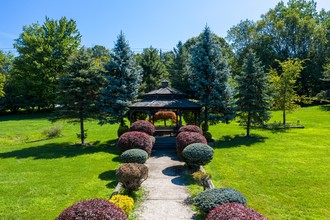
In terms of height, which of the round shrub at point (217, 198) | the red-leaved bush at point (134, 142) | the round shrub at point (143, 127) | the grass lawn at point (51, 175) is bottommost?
the grass lawn at point (51, 175)

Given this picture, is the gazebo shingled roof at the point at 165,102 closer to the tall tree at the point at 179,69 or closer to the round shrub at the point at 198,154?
the round shrub at the point at 198,154

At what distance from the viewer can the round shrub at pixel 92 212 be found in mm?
5387

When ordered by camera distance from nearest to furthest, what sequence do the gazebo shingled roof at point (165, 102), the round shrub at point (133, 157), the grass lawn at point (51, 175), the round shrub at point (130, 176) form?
the grass lawn at point (51, 175)
the round shrub at point (130, 176)
the round shrub at point (133, 157)
the gazebo shingled roof at point (165, 102)

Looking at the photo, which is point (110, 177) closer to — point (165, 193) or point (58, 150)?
point (165, 193)

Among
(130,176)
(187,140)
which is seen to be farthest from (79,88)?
(130,176)

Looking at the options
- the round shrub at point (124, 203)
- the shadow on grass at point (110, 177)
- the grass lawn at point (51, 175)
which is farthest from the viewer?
the shadow on grass at point (110, 177)

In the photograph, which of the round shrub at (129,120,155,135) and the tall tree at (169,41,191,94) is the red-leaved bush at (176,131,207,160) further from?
the tall tree at (169,41,191,94)

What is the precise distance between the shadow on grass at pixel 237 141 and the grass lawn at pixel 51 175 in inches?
337

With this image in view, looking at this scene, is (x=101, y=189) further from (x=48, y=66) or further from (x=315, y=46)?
(x=315, y=46)

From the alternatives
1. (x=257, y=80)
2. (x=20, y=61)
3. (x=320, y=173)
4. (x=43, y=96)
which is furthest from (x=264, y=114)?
(x=20, y=61)

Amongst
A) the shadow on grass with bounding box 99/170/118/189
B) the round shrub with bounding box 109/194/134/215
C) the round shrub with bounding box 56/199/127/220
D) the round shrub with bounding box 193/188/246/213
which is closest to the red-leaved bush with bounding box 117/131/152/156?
the shadow on grass with bounding box 99/170/118/189

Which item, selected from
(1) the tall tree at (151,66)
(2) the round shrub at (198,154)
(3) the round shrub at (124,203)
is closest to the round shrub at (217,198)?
(3) the round shrub at (124,203)

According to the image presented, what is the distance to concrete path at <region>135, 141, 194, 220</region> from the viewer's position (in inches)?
313

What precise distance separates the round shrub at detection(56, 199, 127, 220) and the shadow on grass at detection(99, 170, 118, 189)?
522 centimetres
